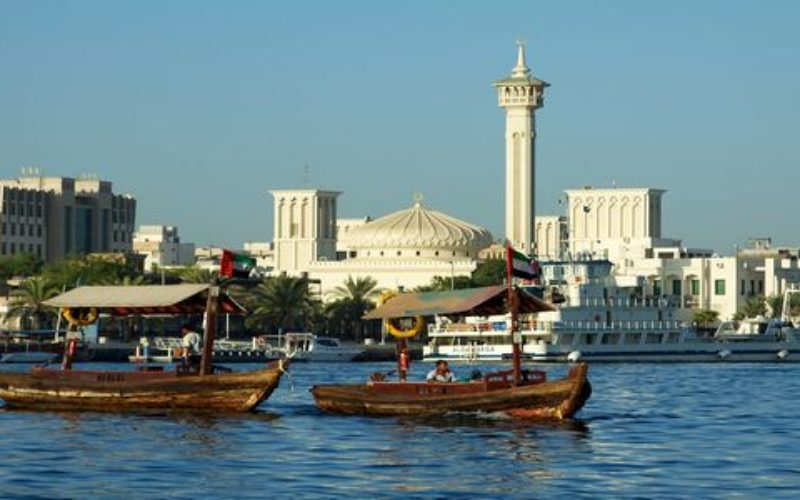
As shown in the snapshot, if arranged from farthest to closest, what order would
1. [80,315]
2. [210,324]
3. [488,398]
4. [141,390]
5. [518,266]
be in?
[80,315] < [141,390] < [518,266] < [210,324] < [488,398]

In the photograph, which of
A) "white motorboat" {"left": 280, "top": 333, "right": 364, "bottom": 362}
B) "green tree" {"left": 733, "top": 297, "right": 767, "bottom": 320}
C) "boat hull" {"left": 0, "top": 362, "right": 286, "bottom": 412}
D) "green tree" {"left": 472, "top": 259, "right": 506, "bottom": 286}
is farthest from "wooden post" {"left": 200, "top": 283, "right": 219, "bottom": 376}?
"green tree" {"left": 733, "top": 297, "right": 767, "bottom": 320}

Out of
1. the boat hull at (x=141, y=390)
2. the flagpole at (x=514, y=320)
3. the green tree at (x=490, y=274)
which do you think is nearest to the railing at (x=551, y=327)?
the green tree at (x=490, y=274)

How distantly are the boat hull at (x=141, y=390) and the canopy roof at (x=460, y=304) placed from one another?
4.28 meters

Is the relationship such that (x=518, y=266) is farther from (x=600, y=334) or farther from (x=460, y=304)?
(x=600, y=334)

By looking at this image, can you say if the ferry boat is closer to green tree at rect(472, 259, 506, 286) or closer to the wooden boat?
green tree at rect(472, 259, 506, 286)

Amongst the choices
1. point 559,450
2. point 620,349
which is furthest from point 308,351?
point 559,450

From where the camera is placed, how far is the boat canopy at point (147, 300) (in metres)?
66.4

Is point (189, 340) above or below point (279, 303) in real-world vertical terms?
below

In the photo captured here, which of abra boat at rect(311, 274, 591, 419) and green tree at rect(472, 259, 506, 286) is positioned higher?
green tree at rect(472, 259, 506, 286)

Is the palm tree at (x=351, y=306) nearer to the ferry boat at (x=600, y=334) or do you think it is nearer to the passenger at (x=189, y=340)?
the ferry boat at (x=600, y=334)

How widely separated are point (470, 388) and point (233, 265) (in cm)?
790

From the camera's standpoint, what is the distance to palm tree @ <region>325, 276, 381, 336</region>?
178250mm

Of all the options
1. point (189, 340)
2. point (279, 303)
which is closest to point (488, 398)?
point (189, 340)

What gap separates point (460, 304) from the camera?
65250 millimetres
